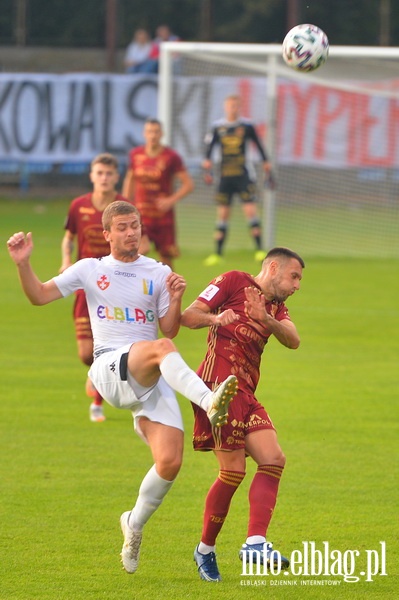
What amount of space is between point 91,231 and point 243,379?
3.91 metres

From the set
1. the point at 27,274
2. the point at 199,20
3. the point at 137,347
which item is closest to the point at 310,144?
the point at 199,20

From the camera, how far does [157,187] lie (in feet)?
50.3

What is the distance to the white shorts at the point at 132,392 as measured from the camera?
20.9 feet

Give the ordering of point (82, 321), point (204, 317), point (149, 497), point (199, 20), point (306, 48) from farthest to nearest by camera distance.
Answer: point (199, 20)
point (306, 48)
point (82, 321)
point (204, 317)
point (149, 497)

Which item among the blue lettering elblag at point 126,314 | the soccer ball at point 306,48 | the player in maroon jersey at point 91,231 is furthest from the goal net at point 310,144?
the blue lettering elblag at point 126,314

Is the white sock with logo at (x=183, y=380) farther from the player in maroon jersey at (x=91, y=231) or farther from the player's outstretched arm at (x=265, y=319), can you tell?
the player in maroon jersey at (x=91, y=231)

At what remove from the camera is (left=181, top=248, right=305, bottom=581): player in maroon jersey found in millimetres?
6336

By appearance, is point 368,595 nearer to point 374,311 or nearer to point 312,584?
point 312,584

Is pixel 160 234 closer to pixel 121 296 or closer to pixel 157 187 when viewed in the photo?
pixel 157 187

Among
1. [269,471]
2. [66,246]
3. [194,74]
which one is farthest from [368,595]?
[194,74]

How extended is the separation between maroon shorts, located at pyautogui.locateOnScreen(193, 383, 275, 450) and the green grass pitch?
697 mm

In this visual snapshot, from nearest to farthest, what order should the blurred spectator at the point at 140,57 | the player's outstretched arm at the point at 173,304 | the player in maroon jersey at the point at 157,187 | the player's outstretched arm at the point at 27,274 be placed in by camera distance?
1. the player's outstretched arm at the point at 173,304
2. the player's outstretched arm at the point at 27,274
3. the player in maroon jersey at the point at 157,187
4. the blurred spectator at the point at 140,57

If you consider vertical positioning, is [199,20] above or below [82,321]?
above

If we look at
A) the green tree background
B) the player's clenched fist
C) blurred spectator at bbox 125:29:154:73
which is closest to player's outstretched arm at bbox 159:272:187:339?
the player's clenched fist
